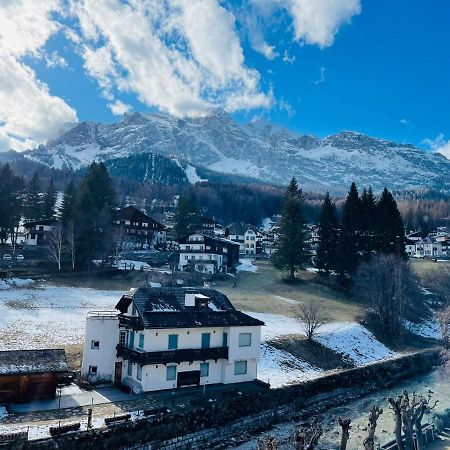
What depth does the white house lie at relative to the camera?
105 ft

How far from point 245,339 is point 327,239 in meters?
44.0

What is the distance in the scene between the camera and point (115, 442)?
2402 cm

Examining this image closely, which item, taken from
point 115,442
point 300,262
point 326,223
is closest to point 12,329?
point 115,442

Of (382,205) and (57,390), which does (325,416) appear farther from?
(382,205)

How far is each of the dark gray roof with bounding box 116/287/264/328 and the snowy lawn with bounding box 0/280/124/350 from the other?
7825mm

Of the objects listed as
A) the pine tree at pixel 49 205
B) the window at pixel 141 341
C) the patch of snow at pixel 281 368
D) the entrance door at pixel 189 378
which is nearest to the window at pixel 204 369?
the entrance door at pixel 189 378

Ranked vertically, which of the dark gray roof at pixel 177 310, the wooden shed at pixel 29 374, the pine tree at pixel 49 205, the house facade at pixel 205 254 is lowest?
the wooden shed at pixel 29 374

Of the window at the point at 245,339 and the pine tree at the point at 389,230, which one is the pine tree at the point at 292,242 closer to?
the pine tree at the point at 389,230

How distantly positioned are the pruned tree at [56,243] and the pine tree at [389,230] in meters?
50.3

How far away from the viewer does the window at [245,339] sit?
35.9 metres

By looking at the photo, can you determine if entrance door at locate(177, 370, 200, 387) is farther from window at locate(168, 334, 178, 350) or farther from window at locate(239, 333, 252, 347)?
window at locate(239, 333, 252, 347)

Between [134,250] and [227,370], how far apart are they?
5826 centimetres

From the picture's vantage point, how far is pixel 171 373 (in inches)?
1292

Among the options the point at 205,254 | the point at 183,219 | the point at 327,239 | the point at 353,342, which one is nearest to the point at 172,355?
the point at 353,342
